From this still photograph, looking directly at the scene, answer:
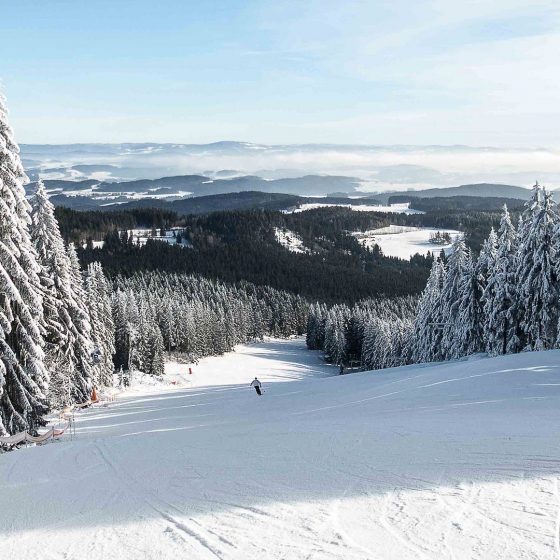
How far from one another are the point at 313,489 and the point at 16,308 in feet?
48.1

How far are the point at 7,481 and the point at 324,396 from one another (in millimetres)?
13977

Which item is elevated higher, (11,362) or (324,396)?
(11,362)

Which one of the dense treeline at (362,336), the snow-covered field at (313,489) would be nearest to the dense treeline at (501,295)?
the dense treeline at (362,336)

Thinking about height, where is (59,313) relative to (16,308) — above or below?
below

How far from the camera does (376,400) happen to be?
19438mm

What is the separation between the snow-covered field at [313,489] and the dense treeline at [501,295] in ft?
62.5

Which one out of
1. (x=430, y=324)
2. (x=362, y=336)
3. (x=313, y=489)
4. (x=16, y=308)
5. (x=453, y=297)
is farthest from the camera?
(x=362, y=336)

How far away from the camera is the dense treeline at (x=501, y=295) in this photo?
33219 millimetres

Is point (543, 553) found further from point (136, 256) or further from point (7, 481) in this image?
point (136, 256)

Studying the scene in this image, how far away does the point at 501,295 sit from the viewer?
35.6 meters

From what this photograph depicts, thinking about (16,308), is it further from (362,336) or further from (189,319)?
(362,336)

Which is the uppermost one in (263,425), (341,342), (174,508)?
(174,508)

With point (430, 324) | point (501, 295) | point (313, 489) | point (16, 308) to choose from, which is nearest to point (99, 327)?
point (16, 308)

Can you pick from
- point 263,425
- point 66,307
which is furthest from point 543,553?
point 66,307
